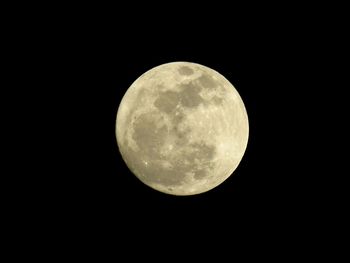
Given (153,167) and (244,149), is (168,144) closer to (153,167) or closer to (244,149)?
(153,167)

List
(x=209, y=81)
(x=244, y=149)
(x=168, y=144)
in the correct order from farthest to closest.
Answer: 1. (x=244, y=149)
2. (x=209, y=81)
3. (x=168, y=144)

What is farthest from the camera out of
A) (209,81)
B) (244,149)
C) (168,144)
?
(244,149)

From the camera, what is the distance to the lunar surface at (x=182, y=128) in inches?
200

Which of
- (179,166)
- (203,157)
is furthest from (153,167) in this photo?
(203,157)

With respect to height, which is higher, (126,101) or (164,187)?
(126,101)

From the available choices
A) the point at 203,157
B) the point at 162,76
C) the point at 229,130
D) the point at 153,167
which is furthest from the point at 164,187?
the point at 162,76

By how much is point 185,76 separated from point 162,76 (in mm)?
363

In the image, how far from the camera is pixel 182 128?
5.04 meters

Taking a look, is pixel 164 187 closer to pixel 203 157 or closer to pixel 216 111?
pixel 203 157

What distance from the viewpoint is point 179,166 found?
207 inches

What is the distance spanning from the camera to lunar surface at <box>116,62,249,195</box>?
5086 mm

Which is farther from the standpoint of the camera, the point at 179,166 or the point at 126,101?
the point at 126,101

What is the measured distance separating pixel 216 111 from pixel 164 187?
4.91ft

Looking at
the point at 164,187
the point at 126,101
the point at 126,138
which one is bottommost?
the point at 164,187
